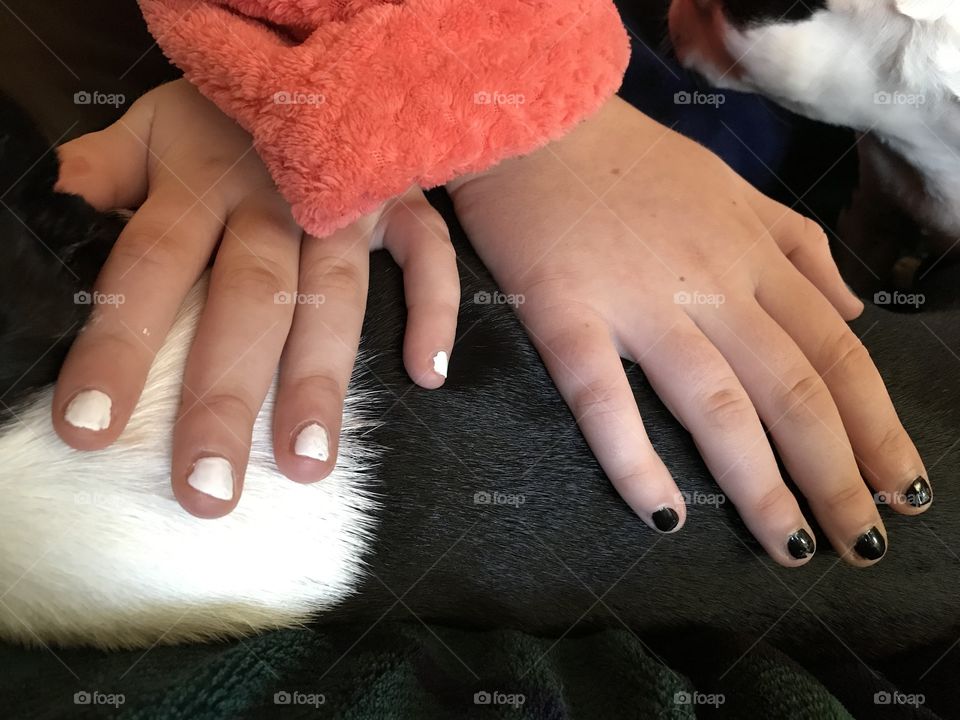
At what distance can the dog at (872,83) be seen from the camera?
935 millimetres

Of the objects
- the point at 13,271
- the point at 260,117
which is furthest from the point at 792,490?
the point at 13,271

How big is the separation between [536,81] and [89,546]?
0.52m

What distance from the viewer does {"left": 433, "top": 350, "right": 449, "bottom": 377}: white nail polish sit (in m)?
0.68

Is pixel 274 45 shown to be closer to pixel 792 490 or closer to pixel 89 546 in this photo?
pixel 89 546

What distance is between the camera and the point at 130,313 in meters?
0.62

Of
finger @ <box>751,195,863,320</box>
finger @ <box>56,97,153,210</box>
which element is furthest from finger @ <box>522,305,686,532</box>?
finger @ <box>56,97,153,210</box>

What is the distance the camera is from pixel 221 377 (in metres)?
0.62

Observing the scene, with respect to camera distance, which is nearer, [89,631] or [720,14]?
[89,631]

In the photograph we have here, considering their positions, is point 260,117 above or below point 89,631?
above

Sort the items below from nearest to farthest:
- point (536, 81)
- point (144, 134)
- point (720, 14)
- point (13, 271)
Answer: point (13, 271) → point (536, 81) → point (144, 134) → point (720, 14)

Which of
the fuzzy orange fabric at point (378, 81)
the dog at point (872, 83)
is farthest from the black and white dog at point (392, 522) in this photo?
the dog at point (872, 83)

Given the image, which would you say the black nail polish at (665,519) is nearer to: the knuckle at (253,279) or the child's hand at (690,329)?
the child's hand at (690,329)

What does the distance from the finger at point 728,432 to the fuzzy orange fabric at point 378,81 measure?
Result: 0.23m

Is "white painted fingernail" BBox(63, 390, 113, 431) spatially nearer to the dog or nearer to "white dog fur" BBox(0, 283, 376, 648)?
"white dog fur" BBox(0, 283, 376, 648)
